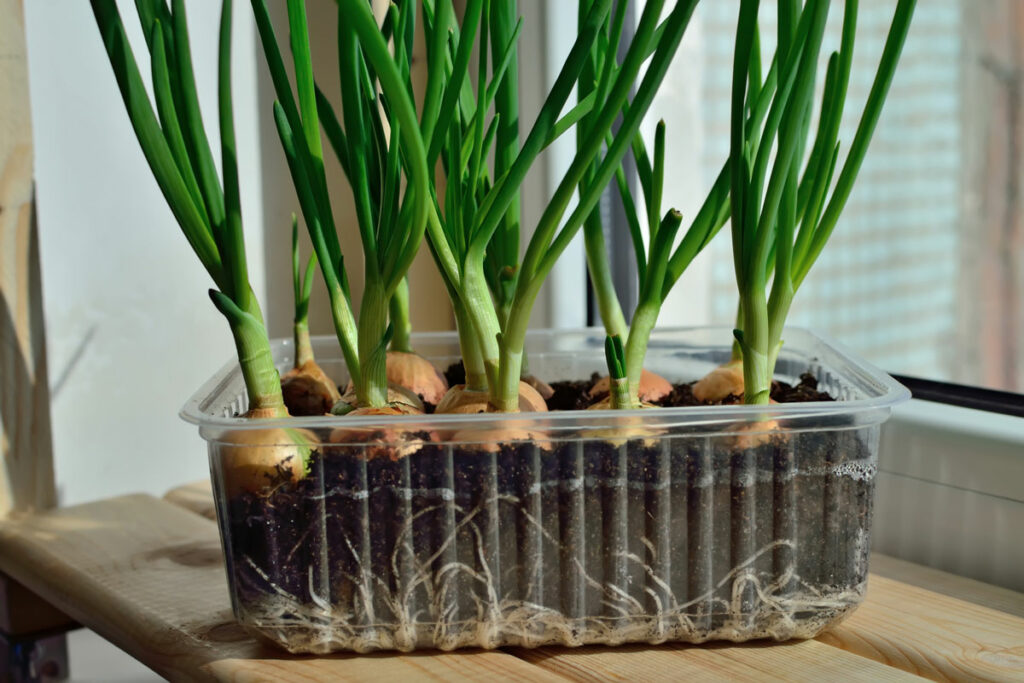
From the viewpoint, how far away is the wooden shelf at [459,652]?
1.42 feet

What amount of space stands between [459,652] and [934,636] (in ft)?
0.79

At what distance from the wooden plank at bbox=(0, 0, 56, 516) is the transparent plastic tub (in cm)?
33

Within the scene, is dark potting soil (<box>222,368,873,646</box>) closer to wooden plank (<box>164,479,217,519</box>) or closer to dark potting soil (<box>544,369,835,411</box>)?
dark potting soil (<box>544,369,835,411</box>)

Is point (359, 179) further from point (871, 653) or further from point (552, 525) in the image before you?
point (871, 653)

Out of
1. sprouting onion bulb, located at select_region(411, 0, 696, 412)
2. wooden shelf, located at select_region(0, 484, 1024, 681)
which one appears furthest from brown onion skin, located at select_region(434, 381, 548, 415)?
wooden shelf, located at select_region(0, 484, 1024, 681)

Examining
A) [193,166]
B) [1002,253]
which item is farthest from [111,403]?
[1002,253]

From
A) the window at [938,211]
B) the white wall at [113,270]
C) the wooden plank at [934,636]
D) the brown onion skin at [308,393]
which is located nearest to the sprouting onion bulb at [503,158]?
the brown onion skin at [308,393]

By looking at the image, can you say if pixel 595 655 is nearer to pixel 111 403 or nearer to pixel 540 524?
pixel 540 524

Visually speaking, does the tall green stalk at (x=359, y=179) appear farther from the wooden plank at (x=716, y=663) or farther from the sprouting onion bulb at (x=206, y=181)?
the wooden plank at (x=716, y=663)

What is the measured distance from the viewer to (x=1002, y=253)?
2.46 m

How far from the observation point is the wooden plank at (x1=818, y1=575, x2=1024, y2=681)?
45cm

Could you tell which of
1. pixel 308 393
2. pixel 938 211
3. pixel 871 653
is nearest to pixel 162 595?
pixel 308 393

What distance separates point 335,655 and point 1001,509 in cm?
40

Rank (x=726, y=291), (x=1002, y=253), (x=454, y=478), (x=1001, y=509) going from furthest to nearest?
(x=1002, y=253) < (x=726, y=291) < (x=1001, y=509) < (x=454, y=478)
